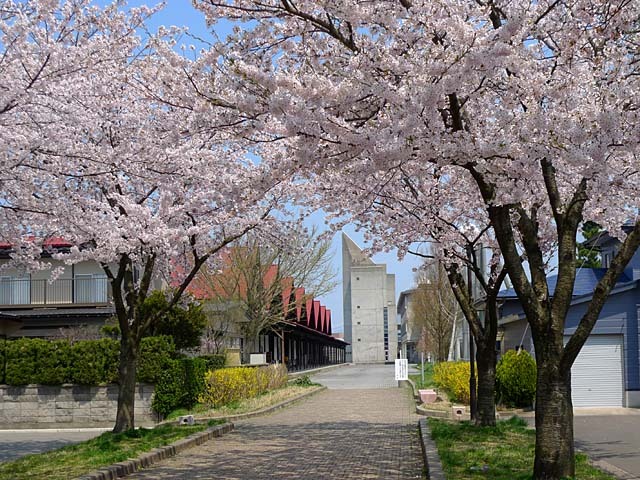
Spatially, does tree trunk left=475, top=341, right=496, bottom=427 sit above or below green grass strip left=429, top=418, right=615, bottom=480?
above

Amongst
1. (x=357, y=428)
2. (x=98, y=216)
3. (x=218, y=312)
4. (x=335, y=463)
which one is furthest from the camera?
(x=218, y=312)

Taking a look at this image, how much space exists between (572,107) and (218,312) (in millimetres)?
27097

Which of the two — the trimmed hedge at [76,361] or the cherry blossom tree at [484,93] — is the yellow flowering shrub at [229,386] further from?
the cherry blossom tree at [484,93]

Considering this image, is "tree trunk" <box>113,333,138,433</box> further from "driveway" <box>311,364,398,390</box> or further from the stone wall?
"driveway" <box>311,364,398,390</box>

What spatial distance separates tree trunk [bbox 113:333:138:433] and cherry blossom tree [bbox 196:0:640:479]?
781cm

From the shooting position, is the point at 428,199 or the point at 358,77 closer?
the point at 358,77

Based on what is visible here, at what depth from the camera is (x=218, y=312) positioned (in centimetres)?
3453

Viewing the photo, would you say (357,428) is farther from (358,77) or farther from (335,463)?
(358,77)

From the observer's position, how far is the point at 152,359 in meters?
22.7

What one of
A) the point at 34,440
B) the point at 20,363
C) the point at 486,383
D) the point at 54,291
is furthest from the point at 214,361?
the point at 486,383

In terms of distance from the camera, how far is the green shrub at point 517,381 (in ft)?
Answer: 76.4

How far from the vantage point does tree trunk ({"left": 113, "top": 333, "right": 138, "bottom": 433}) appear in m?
15.9

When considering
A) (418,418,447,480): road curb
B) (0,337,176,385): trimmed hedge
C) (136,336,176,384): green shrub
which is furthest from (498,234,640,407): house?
(0,337,176,385): trimmed hedge

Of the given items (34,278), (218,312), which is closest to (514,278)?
(218,312)
